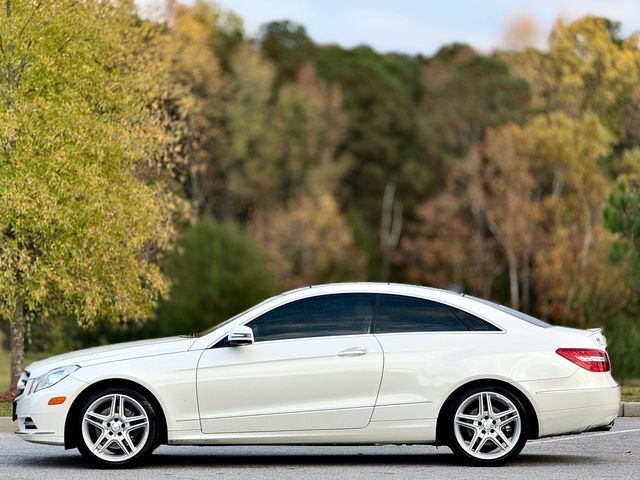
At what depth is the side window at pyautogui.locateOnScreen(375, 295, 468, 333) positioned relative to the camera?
11.7m

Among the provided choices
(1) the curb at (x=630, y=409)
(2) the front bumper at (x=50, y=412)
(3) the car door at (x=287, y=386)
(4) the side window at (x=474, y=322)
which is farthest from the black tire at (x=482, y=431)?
(1) the curb at (x=630, y=409)

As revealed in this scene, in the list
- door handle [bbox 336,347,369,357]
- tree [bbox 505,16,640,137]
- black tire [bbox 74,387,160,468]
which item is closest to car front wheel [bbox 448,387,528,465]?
door handle [bbox 336,347,369,357]

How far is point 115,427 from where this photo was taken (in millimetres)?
11367

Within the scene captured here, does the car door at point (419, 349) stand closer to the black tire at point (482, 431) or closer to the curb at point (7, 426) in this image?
the black tire at point (482, 431)

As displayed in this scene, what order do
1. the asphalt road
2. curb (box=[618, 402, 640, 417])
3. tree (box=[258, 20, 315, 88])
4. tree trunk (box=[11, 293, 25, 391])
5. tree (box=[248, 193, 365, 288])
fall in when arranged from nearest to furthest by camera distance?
the asphalt road
curb (box=[618, 402, 640, 417])
tree trunk (box=[11, 293, 25, 391])
tree (box=[248, 193, 365, 288])
tree (box=[258, 20, 315, 88])

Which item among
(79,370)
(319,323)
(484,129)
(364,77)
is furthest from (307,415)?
(364,77)

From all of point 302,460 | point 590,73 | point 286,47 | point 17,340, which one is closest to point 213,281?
point 590,73

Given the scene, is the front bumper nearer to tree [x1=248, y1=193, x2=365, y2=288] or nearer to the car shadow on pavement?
the car shadow on pavement

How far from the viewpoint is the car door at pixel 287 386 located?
1135cm

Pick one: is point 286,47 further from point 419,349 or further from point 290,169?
point 419,349

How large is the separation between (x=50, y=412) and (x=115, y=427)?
1.81 feet

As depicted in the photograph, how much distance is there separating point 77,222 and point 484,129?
213 ft

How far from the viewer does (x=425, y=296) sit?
1184cm

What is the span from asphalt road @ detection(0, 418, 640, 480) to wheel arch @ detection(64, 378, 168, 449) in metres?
0.26
